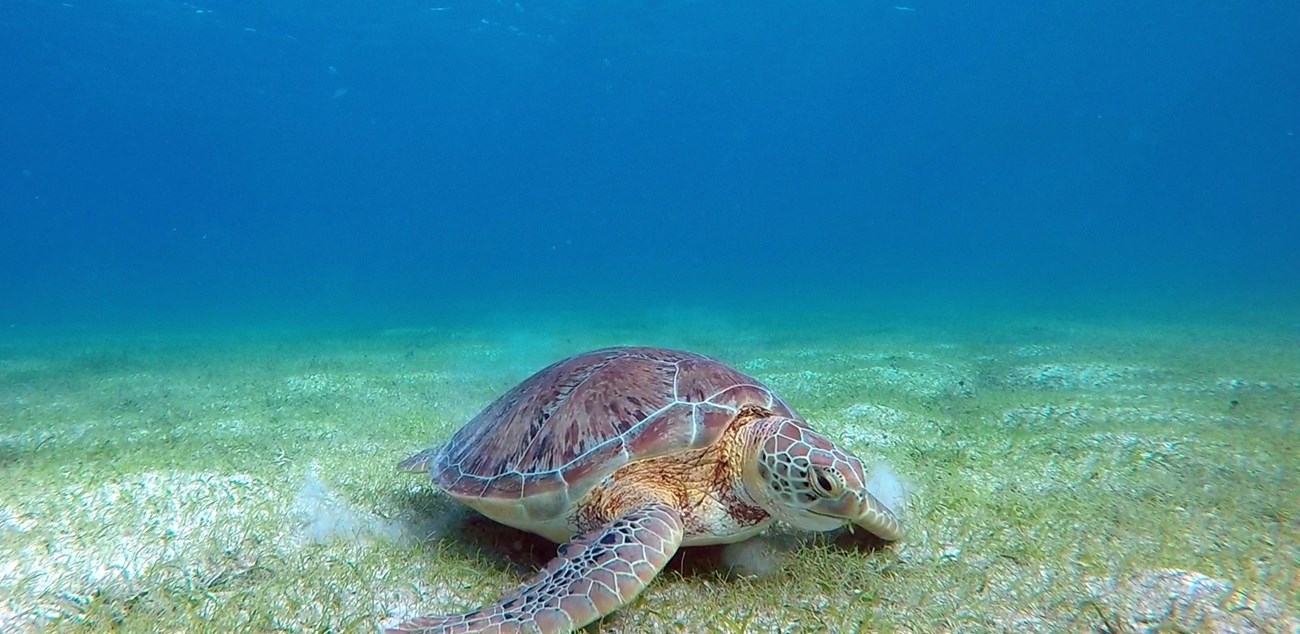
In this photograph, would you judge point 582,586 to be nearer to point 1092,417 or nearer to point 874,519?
point 874,519

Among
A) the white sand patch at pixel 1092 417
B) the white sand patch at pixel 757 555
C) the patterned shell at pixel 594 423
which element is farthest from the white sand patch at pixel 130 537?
the white sand patch at pixel 1092 417

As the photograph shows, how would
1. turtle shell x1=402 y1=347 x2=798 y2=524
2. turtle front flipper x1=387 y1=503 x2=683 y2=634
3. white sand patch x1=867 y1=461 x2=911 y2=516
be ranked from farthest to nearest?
white sand patch x1=867 y1=461 x2=911 y2=516, turtle shell x1=402 y1=347 x2=798 y2=524, turtle front flipper x1=387 y1=503 x2=683 y2=634

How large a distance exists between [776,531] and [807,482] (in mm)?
1024

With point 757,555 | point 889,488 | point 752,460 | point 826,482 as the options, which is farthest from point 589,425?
point 889,488

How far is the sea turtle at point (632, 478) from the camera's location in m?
2.71

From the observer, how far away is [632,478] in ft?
11.5

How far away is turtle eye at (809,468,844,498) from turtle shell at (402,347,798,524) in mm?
671

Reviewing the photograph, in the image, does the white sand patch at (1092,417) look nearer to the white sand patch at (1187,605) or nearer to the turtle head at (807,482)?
the white sand patch at (1187,605)

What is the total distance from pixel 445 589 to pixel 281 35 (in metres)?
76.6

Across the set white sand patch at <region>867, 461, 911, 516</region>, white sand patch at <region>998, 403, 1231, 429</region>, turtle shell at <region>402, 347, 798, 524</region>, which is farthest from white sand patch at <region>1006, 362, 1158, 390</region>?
turtle shell at <region>402, 347, 798, 524</region>

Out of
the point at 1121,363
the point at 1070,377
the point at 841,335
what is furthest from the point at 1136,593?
the point at 841,335

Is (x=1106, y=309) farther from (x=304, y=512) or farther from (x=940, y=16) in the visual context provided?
(x=940, y=16)

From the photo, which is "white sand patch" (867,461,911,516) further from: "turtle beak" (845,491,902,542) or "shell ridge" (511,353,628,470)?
"shell ridge" (511,353,628,470)

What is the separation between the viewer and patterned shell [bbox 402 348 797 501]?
11.3 ft
